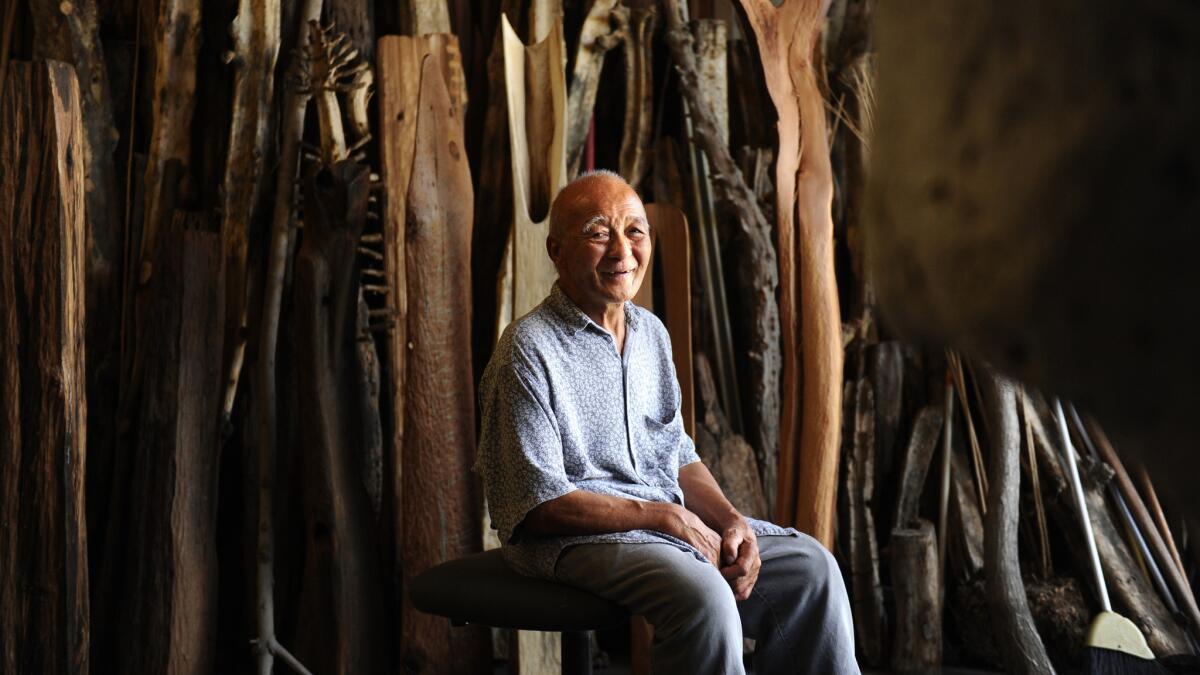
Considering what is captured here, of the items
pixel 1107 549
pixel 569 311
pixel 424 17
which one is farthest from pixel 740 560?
pixel 424 17

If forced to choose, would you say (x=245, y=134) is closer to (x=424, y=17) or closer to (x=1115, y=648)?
A: (x=424, y=17)

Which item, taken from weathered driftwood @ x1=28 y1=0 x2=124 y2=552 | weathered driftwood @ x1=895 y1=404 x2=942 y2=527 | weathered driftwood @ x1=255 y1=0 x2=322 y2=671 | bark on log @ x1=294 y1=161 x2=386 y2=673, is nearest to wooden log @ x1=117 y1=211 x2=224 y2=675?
weathered driftwood @ x1=255 y1=0 x2=322 y2=671

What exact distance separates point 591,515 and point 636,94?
195 cm

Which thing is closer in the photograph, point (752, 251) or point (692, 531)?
point (692, 531)

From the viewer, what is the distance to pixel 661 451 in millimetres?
2539

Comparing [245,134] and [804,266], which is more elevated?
[245,134]

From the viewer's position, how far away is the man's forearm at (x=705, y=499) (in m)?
2.46

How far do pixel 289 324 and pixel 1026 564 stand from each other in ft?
8.29

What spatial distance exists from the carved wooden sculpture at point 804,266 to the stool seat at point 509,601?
1.02 metres

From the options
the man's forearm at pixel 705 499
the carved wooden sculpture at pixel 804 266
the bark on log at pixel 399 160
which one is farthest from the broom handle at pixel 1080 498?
the bark on log at pixel 399 160

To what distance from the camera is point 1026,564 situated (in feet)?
12.1

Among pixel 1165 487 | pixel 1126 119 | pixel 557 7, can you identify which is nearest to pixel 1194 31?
pixel 1126 119

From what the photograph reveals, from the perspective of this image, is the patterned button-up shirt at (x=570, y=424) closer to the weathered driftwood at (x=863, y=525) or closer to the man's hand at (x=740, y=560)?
the man's hand at (x=740, y=560)

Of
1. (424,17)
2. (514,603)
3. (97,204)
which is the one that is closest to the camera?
(514,603)
